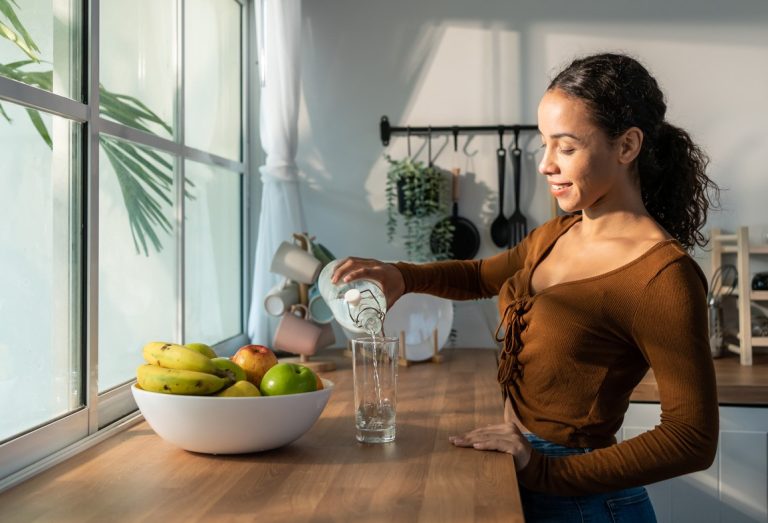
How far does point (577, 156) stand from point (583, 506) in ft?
1.75

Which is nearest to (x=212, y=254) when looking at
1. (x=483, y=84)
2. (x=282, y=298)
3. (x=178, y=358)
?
(x=282, y=298)

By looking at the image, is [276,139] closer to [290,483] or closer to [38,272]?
[38,272]

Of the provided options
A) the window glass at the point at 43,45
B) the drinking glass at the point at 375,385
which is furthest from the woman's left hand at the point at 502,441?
the window glass at the point at 43,45

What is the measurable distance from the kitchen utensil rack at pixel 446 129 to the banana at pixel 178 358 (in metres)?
1.53

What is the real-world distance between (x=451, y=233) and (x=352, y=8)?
82 centimetres

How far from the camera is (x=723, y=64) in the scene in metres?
2.57

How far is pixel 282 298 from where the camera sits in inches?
88.5

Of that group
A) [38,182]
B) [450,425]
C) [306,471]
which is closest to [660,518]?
[450,425]

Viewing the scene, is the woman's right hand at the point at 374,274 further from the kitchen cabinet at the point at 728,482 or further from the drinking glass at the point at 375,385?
the kitchen cabinet at the point at 728,482

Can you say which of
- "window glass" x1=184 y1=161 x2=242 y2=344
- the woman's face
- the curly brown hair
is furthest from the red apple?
"window glass" x1=184 y1=161 x2=242 y2=344

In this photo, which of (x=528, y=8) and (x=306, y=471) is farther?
(x=528, y=8)

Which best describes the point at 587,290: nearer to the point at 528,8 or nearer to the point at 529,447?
the point at 529,447

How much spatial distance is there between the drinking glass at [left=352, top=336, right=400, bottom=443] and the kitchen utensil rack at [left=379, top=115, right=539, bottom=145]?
1.44m

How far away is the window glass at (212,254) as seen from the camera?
2168mm
